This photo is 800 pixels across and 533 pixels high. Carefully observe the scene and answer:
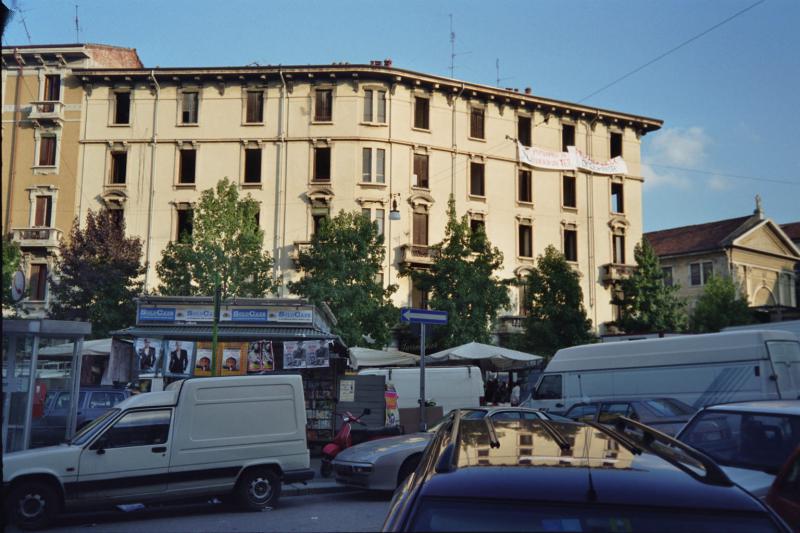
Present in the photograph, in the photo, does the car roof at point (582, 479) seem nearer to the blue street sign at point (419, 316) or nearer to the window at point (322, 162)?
the blue street sign at point (419, 316)

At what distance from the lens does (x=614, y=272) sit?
43781 millimetres

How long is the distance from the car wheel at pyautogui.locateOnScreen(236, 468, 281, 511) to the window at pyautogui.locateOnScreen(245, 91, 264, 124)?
30.7 metres

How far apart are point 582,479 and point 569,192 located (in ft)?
141

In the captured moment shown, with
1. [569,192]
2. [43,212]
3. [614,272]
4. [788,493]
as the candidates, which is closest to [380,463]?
[788,493]

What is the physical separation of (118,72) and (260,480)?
1314 inches

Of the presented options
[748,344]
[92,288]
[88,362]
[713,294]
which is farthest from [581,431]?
[713,294]

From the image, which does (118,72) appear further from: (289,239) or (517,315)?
(517,315)

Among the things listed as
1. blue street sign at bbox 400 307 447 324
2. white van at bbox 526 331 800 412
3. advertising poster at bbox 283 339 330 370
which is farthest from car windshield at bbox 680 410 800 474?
advertising poster at bbox 283 339 330 370

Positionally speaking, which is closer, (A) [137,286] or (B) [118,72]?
Result: (A) [137,286]

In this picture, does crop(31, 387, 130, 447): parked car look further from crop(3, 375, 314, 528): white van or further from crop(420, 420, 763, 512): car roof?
crop(420, 420, 763, 512): car roof

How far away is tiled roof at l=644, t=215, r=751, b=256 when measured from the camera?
59.5 metres

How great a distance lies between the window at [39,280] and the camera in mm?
38906

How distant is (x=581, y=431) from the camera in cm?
398

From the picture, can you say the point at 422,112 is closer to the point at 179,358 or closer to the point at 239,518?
the point at 179,358
